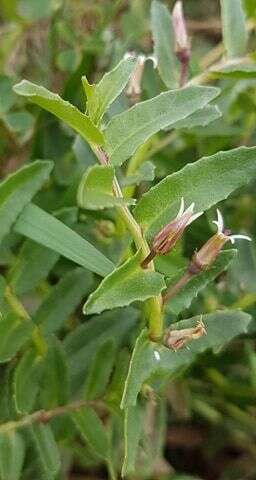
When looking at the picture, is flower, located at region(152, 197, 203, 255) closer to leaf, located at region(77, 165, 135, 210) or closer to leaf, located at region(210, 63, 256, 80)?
Answer: leaf, located at region(77, 165, 135, 210)

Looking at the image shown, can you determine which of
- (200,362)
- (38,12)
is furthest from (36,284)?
(38,12)

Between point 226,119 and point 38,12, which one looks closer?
point 226,119

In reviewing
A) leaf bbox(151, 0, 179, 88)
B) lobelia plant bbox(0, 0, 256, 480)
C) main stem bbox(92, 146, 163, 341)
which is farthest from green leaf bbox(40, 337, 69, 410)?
leaf bbox(151, 0, 179, 88)

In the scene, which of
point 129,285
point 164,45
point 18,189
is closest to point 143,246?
point 129,285

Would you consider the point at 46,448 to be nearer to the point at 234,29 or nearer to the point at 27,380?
the point at 27,380

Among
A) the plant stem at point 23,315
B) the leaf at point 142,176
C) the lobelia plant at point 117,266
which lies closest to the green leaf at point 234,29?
the lobelia plant at point 117,266

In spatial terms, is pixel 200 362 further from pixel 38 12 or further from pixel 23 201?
pixel 38 12

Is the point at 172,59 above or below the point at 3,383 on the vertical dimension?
above

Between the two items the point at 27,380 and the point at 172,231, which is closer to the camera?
the point at 172,231
